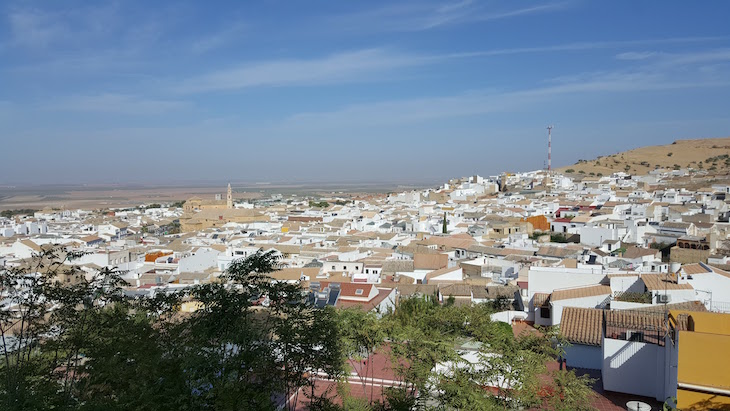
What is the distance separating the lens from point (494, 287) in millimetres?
20328

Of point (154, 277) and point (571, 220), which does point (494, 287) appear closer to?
point (154, 277)

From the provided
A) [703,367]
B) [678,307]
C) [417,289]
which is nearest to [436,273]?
[417,289]

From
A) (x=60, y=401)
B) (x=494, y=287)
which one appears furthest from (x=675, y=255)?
(x=60, y=401)

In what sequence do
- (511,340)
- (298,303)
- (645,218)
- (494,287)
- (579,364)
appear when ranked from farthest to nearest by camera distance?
(645,218)
(494,287)
(579,364)
(511,340)
(298,303)

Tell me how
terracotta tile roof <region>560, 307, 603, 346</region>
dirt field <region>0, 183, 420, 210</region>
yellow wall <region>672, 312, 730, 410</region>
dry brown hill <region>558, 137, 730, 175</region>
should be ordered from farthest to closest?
dirt field <region>0, 183, 420, 210</region> → dry brown hill <region>558, 137, 730, 175</region> → terracotta tile roof <region>560, 307, 603, 346</region> → yellow wall <region>672, 312, 730, 410</region>

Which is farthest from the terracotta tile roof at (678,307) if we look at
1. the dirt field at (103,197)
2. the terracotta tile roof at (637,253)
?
the dirt field at (103,197)

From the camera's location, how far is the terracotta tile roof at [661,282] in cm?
1487

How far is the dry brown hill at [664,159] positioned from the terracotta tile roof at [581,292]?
7016cm

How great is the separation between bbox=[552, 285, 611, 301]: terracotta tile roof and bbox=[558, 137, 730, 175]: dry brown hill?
70162 mm

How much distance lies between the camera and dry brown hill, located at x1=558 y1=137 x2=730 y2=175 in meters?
81.4

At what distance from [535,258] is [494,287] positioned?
19.3 feet

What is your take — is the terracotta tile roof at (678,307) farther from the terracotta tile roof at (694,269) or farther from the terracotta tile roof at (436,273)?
the terracotta tile roof at (436,273)

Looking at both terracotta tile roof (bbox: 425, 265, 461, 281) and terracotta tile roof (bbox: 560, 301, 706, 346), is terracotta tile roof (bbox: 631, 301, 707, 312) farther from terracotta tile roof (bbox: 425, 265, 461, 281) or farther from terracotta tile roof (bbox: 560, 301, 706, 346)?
terracotta tile roof (bbox: 425, 265, 461, 281)

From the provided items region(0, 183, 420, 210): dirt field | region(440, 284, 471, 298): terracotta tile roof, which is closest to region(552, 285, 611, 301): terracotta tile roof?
region(440, 284, 471, 298): terracotta tile roof
